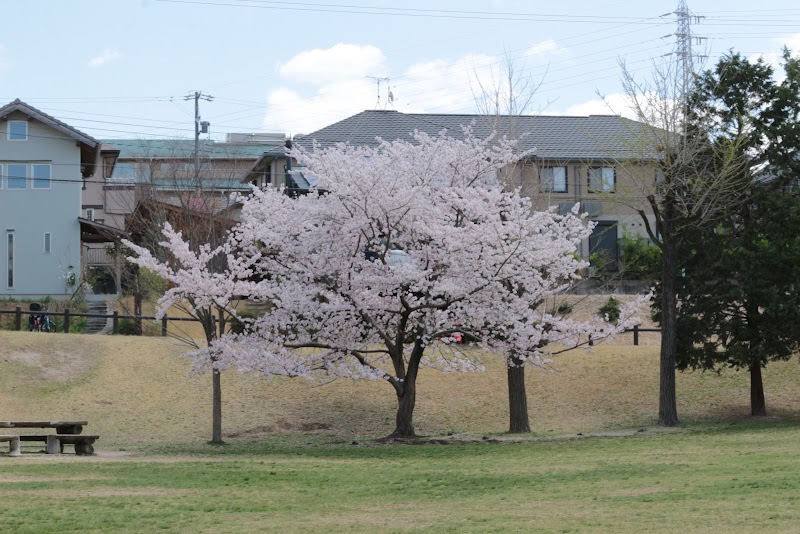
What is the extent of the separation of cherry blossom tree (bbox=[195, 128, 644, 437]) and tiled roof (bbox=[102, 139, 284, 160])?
1080 inches

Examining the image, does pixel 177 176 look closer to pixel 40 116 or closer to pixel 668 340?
pixel 40 116

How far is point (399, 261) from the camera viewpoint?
2350 cm

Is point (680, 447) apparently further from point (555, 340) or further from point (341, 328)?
point (341, 328)

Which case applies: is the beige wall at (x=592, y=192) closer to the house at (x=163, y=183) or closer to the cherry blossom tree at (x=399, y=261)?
the cherry blossom tree at (x=399, y=261)

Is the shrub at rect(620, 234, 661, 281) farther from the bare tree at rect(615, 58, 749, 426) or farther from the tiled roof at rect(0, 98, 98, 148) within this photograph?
the tiled roof at rect(0, 98, 98, 148)

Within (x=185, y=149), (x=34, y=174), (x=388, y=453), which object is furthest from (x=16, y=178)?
(x=388, y=453)

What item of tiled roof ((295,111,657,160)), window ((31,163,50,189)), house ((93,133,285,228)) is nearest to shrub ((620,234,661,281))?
tiled roof ((295,111,657,160))

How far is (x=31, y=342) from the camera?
31781 mm

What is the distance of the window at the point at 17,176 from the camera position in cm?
4484

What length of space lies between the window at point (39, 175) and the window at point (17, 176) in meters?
0.32

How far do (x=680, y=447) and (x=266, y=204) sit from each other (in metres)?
9.73

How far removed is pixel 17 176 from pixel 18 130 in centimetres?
190

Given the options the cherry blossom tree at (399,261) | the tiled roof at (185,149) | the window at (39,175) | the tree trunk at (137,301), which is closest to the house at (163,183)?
→ the tiled roof at (185,149)

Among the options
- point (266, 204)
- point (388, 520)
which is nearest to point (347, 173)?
point (266, 204)
